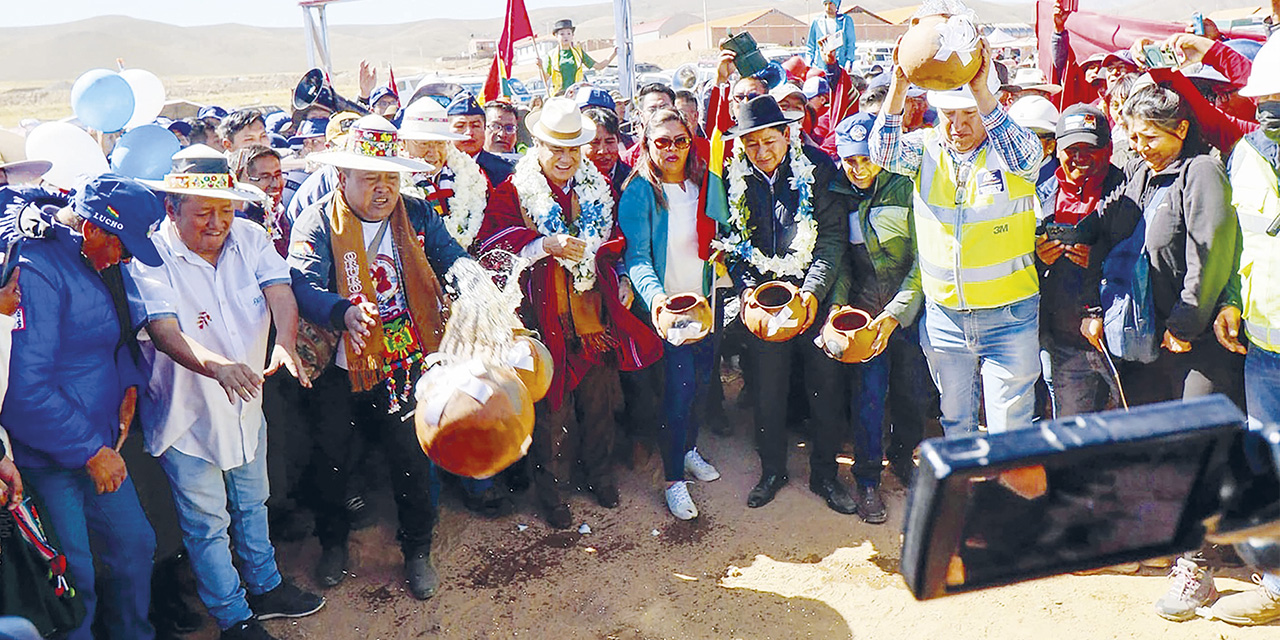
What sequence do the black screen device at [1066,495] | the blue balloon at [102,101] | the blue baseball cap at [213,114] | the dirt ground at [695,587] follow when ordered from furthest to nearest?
1. the blue baseball cap at [213,114]
2. the blue balloon at [102,101]
3. the dirt ground at [695,587]
4. the black screen device at [1066,495]

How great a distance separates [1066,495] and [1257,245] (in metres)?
2.59

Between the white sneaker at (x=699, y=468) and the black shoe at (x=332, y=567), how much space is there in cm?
188

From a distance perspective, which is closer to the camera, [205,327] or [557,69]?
[205,327]

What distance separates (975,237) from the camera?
3.62 m

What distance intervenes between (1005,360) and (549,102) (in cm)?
246

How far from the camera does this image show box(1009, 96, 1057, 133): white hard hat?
4.30 m

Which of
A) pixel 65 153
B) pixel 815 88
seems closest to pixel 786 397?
pixel 815 88

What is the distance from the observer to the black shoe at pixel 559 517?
4582 mm

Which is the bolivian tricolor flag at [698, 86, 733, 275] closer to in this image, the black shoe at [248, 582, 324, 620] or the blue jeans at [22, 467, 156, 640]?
the black shoe at [248, 582, 324, 620]

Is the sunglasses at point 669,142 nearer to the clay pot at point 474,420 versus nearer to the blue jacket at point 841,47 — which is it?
the clay pot at point 474,420

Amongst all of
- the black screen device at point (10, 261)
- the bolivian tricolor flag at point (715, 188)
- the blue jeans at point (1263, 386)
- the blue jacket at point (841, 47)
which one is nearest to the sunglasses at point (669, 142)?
the bolivian tricolor flag at point (715, 188)

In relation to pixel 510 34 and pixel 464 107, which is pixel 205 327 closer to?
pixel 464 107

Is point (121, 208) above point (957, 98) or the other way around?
above

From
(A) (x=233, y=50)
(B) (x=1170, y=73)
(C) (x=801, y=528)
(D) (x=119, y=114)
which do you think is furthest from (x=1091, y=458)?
(A) (x=233, y=50)
